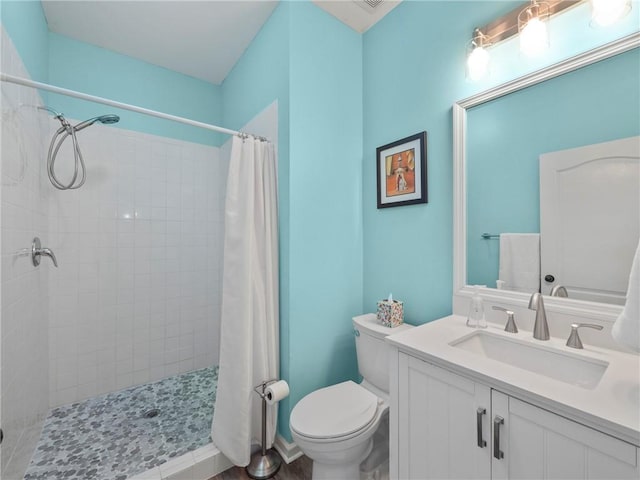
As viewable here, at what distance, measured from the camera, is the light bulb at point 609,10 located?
3.01ft

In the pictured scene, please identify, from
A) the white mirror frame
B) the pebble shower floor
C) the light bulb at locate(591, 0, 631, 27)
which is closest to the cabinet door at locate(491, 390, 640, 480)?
the white mirror frame

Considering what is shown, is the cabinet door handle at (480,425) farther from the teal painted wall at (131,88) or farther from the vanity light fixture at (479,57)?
the teal painted wall at (131,88)

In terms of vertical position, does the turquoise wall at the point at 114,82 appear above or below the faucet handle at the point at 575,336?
above

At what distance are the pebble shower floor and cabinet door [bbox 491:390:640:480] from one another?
1.49 m

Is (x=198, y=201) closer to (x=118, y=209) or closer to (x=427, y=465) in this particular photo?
(x=118, y=209)

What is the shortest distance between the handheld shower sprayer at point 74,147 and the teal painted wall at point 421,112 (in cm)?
158

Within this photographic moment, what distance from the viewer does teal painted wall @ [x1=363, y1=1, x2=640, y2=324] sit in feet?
4.25

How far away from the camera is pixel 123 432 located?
166cm

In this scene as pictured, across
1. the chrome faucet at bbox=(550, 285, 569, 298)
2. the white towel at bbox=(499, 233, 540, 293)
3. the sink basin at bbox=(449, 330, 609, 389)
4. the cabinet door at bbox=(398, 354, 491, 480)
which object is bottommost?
the cabinet door at bbox=(398, 354, 491, 480)

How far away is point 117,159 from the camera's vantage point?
2109 millimetres

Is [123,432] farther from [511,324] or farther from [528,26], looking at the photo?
[528,26]

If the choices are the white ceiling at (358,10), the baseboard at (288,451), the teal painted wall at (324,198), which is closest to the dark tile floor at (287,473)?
the baseboard at (288,451)

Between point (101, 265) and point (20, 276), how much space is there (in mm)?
779

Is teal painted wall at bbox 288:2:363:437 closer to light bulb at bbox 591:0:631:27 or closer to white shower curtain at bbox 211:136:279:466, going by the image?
white shower curtain at bbox 211:136:279:466
